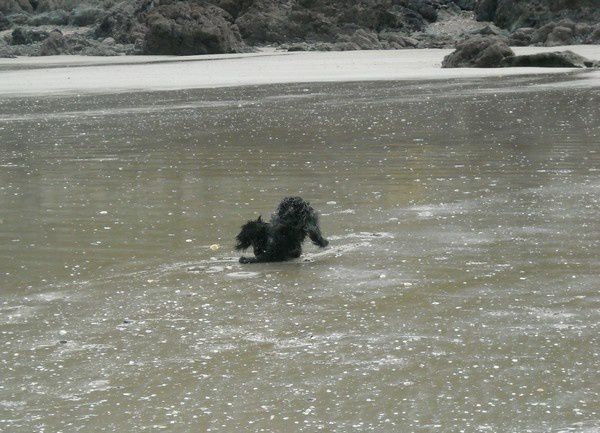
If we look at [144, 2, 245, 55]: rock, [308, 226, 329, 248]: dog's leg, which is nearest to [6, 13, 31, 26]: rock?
[144, 2, 245, 55]: rock

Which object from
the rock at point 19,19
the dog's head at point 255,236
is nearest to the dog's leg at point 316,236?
the dog's head at point 255,236

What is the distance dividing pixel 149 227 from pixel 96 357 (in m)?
3.29

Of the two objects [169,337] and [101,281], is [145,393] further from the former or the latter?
[101,281]

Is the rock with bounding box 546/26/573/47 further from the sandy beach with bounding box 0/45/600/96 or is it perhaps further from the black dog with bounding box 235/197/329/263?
the black dog with bounding box 235/197/329/263

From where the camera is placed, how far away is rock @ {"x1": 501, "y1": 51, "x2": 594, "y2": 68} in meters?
30.0

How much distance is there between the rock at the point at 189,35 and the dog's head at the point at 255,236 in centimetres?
3985

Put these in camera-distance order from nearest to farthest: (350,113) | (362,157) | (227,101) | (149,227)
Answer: (149,227), (362,157), (350,113), (227,101)

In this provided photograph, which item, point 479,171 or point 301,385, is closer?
point 301,385

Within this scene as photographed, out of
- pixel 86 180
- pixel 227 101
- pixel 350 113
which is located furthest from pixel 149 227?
pixel 227 101

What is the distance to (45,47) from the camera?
5041 centimetres

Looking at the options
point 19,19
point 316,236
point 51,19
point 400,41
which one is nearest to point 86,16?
point 51,19

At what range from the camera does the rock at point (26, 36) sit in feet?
188

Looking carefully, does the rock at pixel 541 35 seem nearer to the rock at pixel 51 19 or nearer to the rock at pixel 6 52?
the rock at pixel 6 52

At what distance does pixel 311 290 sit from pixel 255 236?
0.88 m
